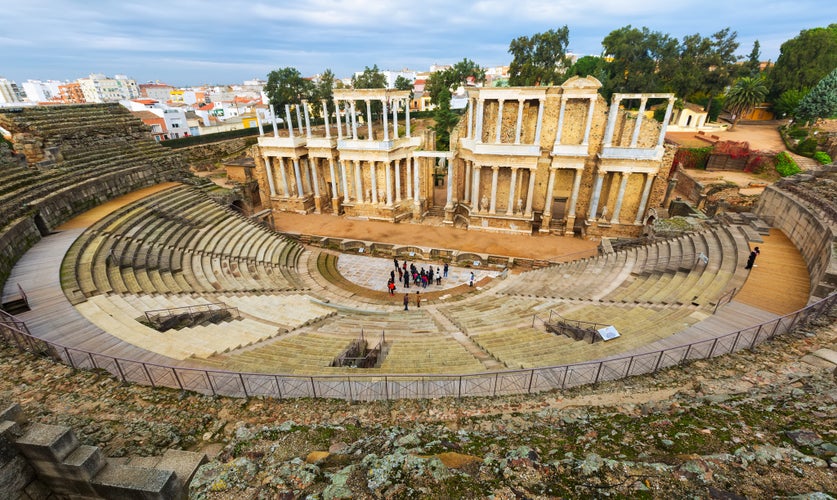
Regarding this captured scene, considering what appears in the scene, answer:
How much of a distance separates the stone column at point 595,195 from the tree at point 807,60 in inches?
1892

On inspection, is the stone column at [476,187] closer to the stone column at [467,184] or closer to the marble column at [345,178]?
the stone column at [467,184]

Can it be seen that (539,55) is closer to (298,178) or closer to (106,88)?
(298,178)

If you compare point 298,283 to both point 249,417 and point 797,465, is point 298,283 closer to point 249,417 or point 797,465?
point 249,417

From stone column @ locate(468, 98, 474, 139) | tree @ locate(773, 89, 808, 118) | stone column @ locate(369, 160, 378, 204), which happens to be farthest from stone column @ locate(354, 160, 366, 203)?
tree @ locate(773, 89, 808, 118)

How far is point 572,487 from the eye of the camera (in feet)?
15.7

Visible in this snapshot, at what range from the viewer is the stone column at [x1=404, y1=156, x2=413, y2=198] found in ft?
99.3

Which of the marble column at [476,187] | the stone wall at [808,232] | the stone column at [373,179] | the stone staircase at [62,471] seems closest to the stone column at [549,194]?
the marble column at [476,187]

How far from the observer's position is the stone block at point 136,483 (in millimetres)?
5379

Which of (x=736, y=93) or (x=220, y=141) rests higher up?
(x=736, y=93)

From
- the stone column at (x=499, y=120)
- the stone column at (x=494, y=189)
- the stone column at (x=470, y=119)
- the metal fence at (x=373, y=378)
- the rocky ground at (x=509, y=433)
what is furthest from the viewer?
the stone column at (x=470, y=119)

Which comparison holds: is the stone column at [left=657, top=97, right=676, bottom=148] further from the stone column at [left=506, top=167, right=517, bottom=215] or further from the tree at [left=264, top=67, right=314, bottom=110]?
the tree at [left=264, top=67, right=314, bottom=110]

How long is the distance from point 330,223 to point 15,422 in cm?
2516

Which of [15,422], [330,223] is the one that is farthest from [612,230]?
[15,422]

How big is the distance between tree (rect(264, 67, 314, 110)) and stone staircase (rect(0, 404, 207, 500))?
5422 centimetres
